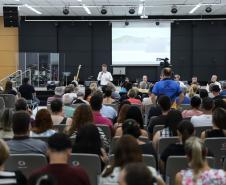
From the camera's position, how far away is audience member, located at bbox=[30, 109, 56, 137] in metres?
5.26

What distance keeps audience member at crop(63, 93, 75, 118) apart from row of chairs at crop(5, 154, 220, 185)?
369cm

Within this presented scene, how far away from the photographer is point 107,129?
5848mm

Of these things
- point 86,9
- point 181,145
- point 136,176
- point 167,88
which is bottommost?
point 181,145

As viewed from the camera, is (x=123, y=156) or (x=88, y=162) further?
(x=88, y=162)

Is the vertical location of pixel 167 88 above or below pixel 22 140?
above

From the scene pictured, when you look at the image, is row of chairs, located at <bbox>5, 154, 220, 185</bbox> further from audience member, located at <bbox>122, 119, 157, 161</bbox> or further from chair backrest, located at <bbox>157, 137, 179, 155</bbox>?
chair backrest, located at <bbox>157, 137, 179, 155</bbox>

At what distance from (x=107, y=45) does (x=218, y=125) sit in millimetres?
18079

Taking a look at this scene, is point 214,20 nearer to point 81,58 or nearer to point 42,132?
point 81,58

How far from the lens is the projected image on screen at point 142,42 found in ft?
74.0

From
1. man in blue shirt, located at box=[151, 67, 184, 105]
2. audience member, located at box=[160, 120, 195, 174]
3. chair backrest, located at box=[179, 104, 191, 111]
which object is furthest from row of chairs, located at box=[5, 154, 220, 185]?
chair backrest, located at box=[179, 104, 191, 111]

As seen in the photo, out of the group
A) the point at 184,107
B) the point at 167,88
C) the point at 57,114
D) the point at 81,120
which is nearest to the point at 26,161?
the point at 81,120

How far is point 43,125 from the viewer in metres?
5.31

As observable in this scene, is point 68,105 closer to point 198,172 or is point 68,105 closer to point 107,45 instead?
point 198,172

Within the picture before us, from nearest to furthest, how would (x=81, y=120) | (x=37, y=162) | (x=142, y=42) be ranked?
(x=37, y=162) → (x=81, y=120) → (x=142, y=42)
